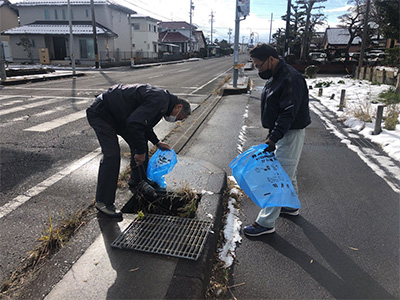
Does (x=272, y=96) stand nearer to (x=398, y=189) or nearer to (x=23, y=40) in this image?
(x=398, y=189)

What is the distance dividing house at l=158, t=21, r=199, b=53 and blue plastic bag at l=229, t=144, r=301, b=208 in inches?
2831

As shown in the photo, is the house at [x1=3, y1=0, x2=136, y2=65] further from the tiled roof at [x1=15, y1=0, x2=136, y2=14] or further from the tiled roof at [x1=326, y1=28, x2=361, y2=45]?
the tiled roof at [x1=326, y1=28, x2=361, y2=45]

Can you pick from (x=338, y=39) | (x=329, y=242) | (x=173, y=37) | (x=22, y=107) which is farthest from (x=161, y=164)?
(x=173, y=37)

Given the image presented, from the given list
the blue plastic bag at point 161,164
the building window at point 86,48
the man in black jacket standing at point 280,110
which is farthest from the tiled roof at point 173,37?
the man in black jacket standing at point 280,110

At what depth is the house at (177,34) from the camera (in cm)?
7481

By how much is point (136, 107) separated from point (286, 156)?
5.38 ft

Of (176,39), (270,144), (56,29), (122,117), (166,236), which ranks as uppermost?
(176,39)

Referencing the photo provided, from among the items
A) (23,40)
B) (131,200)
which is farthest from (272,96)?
(23,40)

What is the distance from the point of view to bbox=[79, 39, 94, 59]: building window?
34750 millimetres

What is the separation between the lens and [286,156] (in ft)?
10.6

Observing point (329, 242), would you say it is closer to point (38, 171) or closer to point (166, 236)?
point (166, 236)

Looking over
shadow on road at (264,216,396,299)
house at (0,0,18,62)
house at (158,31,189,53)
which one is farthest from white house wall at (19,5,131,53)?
shadow on road at (264,216,396,299)

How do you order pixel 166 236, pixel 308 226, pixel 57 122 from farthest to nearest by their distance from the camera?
pixel 57 122, pixel 308 226, pixel 166 236

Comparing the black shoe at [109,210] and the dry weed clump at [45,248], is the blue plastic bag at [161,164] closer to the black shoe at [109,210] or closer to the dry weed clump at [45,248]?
the black shoe at [109,210]
